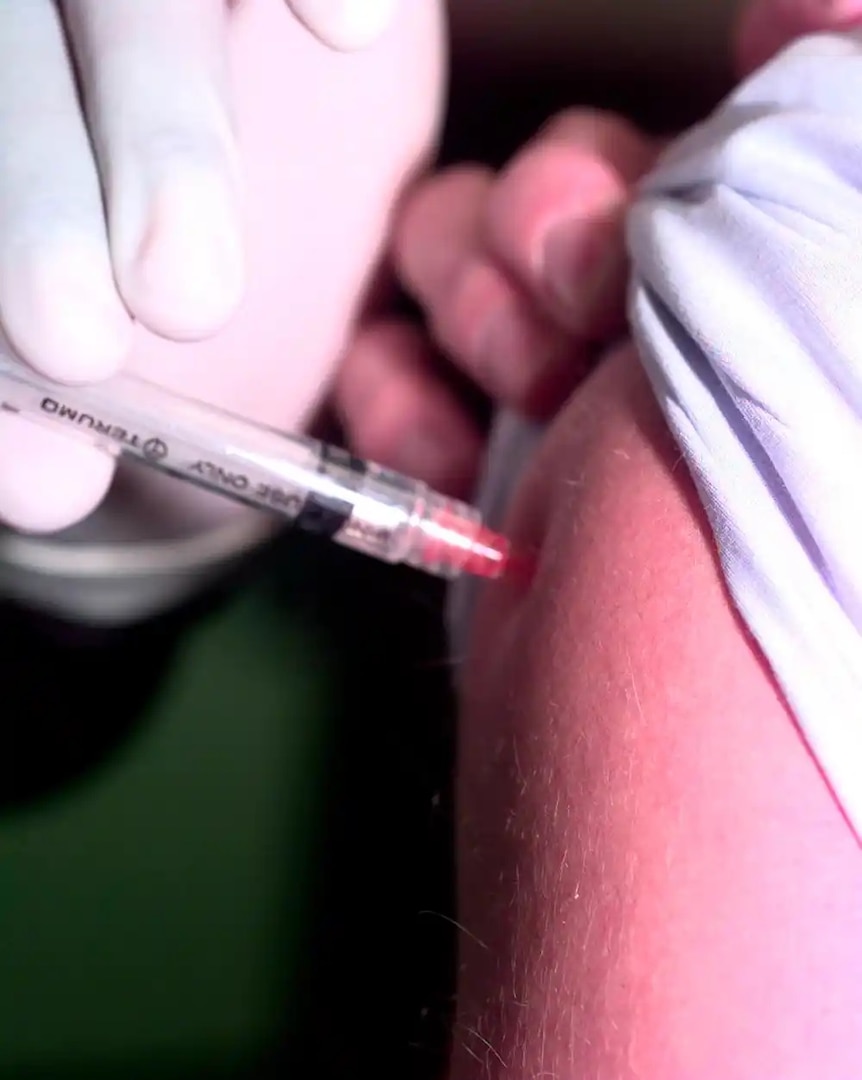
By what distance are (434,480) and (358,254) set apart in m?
0.14

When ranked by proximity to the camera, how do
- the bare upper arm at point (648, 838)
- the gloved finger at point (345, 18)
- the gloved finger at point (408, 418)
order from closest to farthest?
the bare upper arm at point (648, 838)
the gloved finger at point (345, 18)
the gloved finger at point (408, 418)

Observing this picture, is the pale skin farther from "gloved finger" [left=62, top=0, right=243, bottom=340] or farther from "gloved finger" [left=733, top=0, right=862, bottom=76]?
"gloved finger" [left=62, top=0, right=243, bottom=340]

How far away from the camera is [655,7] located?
0.86 m

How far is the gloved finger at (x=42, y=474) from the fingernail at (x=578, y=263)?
22cm

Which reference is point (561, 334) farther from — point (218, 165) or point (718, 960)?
point (718, 960)

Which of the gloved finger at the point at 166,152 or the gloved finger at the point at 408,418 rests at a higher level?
the gloved finger at the point at 166,152

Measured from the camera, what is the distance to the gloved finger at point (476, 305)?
550 millimetres

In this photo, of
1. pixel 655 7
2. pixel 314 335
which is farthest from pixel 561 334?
pixel 655 7

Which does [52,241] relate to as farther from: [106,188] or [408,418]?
[408,418]

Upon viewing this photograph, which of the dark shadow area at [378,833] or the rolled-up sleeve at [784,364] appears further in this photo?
the dark shadow area at [378,833]

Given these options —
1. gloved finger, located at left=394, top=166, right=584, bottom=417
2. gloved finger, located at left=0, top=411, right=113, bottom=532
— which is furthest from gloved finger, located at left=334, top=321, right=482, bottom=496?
gloved finger, located at left=0, top=411, right=113, bottom=532

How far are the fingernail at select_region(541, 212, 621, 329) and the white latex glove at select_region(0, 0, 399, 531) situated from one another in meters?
0.13

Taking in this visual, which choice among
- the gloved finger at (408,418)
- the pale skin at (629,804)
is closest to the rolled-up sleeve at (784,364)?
the pale skin at (629,804)

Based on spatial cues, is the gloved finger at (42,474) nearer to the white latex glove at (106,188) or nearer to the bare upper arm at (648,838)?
the white latex glove at (106,188)
